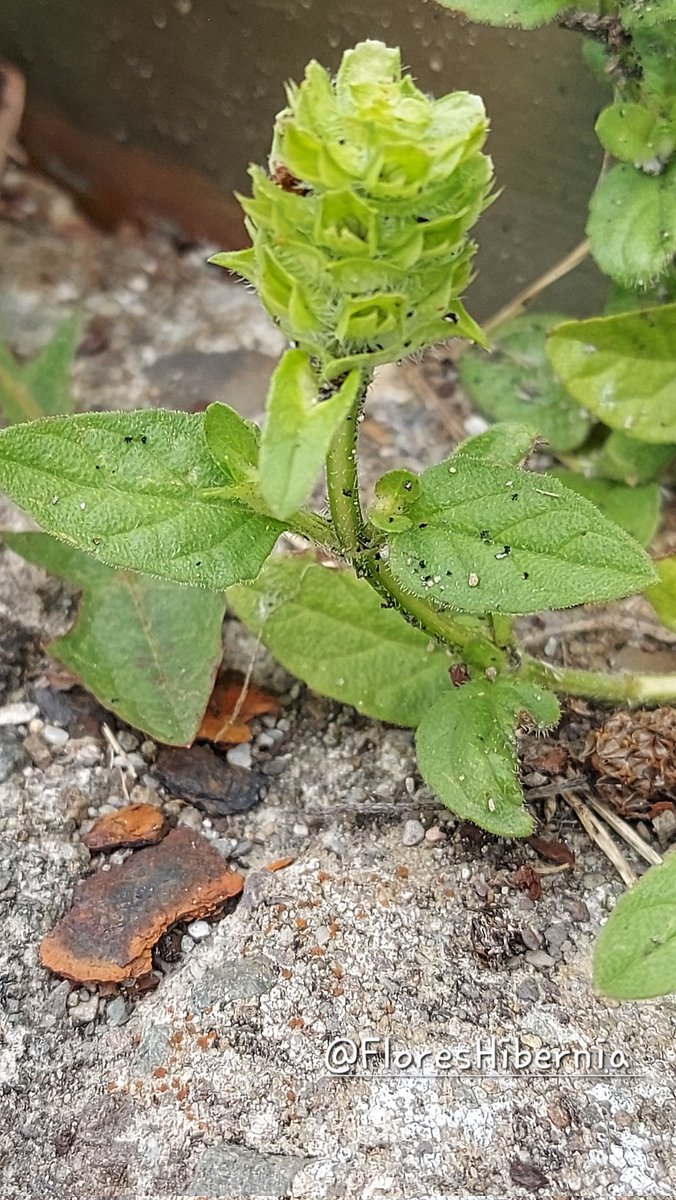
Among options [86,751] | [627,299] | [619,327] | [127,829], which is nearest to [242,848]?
[127,829]

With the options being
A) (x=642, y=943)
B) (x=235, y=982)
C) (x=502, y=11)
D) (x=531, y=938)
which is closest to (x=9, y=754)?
(x=235, y=982)

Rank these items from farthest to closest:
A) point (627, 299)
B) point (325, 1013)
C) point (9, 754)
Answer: point (627, 299) → point (9, 754) → point (325, 1013)

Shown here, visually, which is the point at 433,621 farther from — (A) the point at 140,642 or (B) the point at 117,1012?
(B) the point at 117,1012

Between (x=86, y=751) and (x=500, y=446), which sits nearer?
(x=500, y=446)

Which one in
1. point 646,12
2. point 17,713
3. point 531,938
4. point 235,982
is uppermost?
point 646,12

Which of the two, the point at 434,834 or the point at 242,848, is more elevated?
the point at 434,834

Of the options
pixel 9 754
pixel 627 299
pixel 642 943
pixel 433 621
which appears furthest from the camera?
pixel 627 299

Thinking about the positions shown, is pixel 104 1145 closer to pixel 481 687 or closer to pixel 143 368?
pixel 481 687
